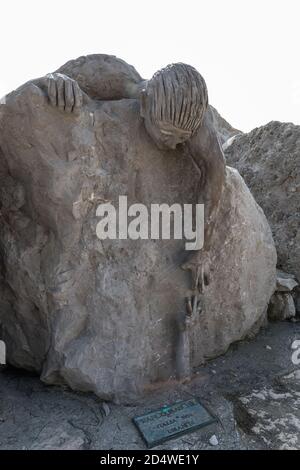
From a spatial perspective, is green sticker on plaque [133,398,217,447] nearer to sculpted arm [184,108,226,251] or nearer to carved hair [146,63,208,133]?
sculpted arm [184,108,226,251]

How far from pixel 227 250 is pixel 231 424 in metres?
0.69

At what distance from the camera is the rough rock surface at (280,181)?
7.94 ft

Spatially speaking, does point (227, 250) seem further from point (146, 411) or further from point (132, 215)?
point (146, 411)

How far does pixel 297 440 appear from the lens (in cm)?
139

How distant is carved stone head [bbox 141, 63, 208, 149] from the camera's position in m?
1.35

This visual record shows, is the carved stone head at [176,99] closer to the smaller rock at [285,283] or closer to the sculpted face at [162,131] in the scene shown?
the sculpted face at [162,131]

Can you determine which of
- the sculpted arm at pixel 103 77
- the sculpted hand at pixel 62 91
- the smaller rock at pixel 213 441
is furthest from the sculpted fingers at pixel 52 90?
the smaller rock at pixel 213 441

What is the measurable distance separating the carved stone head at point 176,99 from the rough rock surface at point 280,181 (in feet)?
3.97

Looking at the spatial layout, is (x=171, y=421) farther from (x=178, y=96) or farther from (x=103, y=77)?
(x=103, y=77)

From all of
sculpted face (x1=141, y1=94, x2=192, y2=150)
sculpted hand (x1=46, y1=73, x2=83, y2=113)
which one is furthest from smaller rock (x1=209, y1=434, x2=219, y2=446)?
sculpted hand (x1=46, y1=73, x2=83, y2=113)

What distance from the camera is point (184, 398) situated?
158 centimetres

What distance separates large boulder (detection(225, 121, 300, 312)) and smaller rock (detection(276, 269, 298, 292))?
3.1 inches
